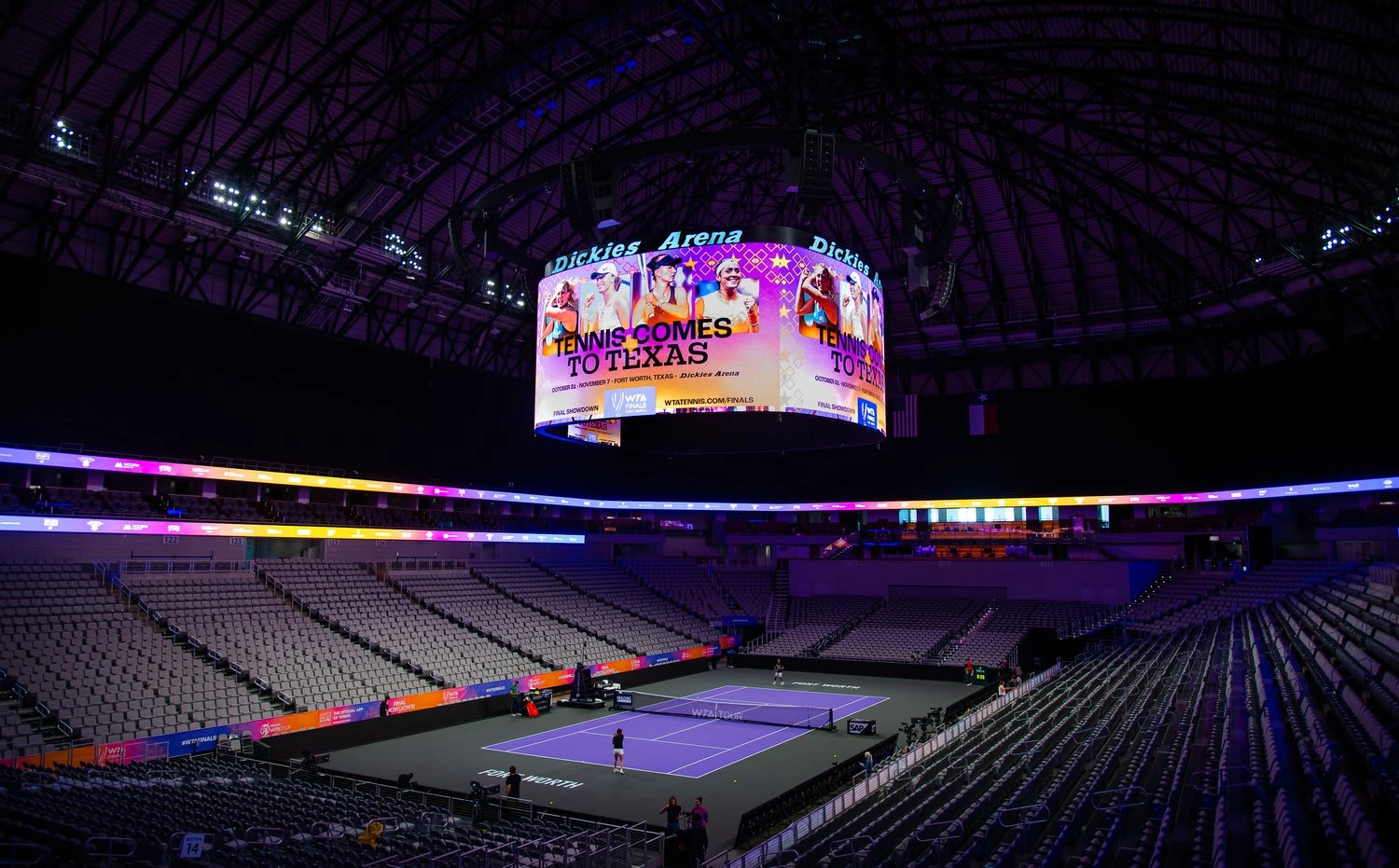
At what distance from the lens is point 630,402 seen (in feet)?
74.2

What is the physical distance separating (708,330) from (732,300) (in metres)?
0.97

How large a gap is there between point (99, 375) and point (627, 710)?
23.5 m

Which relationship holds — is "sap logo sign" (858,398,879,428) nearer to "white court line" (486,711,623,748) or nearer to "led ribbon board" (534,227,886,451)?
"led ribbon board" (534,227,886,451)

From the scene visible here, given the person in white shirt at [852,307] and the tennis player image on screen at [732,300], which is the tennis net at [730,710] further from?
the tennis player image on screen at [732,300]

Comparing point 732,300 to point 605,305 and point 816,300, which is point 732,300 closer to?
point 816,300

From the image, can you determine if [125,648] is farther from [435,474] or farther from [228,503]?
[435,474]

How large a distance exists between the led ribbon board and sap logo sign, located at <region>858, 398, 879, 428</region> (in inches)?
2.0

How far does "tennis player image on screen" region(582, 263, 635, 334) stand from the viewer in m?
23.1

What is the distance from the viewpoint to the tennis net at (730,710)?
33.3 meters

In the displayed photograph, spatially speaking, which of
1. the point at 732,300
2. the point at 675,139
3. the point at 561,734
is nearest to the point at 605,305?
the point at 732,300

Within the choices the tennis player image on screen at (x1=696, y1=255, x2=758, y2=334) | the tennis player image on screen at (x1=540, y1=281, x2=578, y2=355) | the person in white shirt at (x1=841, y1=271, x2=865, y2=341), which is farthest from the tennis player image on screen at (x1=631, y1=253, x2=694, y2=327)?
the person in white shirt at (x1=841, y1=271, x2=865, y2=341)

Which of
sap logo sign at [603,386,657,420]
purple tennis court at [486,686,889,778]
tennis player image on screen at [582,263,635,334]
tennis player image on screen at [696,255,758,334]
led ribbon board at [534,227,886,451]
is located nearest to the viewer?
led ribbon board at [534,227,886,451]

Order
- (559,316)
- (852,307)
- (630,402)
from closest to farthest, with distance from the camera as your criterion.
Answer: (630,402) < (852,307) < (559,316)

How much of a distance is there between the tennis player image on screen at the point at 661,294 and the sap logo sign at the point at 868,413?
538 centimetres
